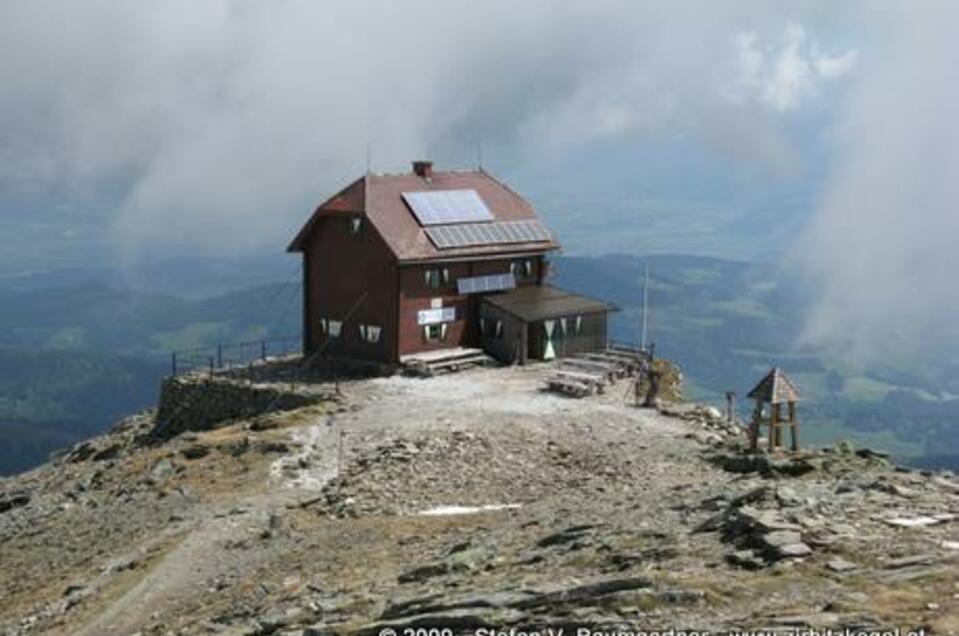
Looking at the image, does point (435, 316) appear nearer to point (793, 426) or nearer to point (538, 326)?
point (538, 326)

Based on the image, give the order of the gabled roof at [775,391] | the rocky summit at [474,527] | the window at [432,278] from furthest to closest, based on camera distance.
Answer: the window at [432,278]
the gabled roof at [775,391]
the rocky summit at [474,527]

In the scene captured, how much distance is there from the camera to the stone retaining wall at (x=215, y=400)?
2212 inches

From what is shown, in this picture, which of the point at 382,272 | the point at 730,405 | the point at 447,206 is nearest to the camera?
the point at 730,405

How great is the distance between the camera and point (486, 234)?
214 feet

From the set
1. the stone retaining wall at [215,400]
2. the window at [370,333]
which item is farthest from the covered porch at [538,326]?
the stone retaining wall at [215,400]

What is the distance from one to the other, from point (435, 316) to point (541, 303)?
233 inches

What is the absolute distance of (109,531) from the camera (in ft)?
134

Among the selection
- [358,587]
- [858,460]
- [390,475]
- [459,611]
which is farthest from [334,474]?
Answer: [459,611]

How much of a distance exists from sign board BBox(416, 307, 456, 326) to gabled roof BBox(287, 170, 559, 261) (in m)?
2.74

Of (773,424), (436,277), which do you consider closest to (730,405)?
(773,424)

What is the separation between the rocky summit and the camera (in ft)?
74.1

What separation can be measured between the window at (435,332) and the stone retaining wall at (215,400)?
730cm

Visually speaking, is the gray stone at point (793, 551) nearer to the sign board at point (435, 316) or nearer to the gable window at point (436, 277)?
the sign board at point (435, 316)

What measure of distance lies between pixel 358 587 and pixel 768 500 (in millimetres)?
9723
